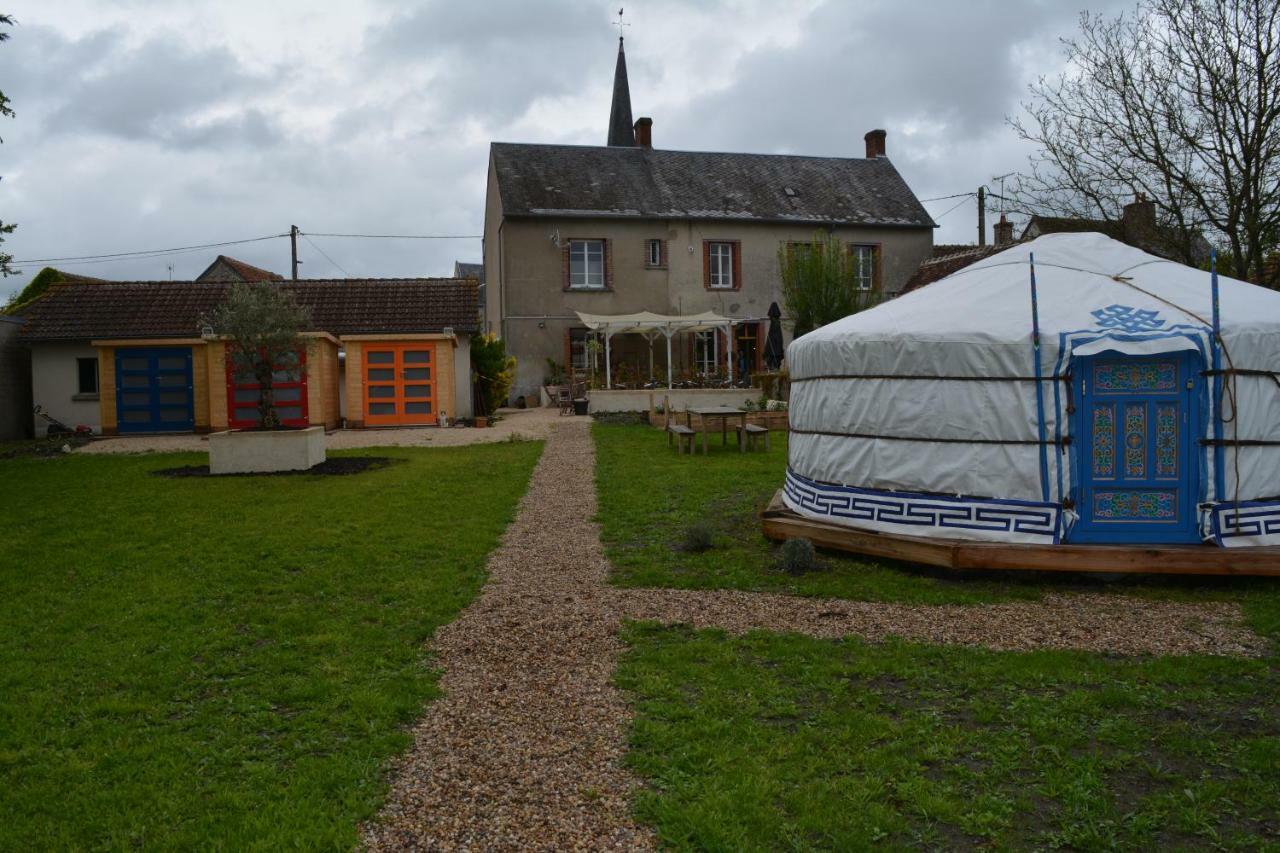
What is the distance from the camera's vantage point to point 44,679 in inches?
158

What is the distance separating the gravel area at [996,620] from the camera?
4.68 metres

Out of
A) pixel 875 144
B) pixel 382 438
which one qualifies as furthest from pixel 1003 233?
pixel 382 438

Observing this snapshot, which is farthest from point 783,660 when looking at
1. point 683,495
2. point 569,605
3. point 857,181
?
point 857,181

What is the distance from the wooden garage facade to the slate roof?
5.81 m

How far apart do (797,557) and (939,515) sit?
1031 millimetres

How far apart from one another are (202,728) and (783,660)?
2399mm

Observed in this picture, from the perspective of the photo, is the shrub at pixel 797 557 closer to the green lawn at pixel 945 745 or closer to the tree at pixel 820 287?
the green lawn at pixel 945 745

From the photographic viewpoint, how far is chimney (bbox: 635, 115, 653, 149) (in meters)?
25.6

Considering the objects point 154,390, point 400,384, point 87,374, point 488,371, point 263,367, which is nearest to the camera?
point 263,367

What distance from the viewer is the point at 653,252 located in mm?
23703

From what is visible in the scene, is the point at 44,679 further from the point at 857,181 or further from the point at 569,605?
the point at 857,181

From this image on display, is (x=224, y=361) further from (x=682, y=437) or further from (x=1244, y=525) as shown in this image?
(x=1244, y=525)

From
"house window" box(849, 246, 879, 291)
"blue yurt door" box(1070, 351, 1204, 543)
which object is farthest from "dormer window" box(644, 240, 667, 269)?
"blue yurt door" box(1070, 351, 1204, 543)

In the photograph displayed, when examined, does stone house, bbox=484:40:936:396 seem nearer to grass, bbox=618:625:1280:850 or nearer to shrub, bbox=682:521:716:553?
shrub, bbox=682:521:716:553
